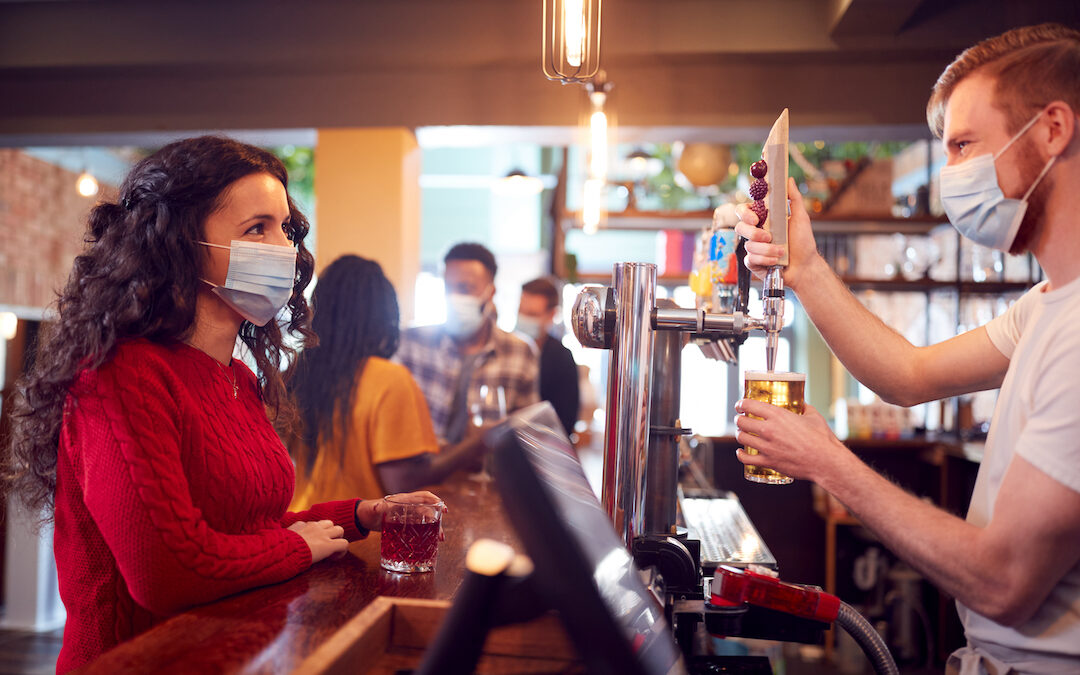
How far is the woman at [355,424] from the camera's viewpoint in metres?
2.08

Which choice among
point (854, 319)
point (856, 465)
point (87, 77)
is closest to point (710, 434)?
point (854, 319)

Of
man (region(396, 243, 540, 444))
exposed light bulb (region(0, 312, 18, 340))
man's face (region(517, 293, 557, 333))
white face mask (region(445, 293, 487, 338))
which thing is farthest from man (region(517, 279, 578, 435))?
exposed light bulb (region(0, 312, 18, 340))

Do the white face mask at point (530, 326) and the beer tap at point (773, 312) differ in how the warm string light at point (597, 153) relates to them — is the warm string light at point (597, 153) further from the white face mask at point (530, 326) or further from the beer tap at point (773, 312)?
A: the beer tap at point (773, 312)

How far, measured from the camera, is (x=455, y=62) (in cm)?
462

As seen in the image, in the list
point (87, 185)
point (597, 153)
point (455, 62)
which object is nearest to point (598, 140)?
point (597, 153)

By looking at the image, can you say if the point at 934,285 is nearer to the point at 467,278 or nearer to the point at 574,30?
the point at 467,278

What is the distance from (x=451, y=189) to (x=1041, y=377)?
10.9 metres

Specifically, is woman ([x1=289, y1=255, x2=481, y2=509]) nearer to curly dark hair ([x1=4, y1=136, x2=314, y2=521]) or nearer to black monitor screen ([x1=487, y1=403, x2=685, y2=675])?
curly dark hair ([x1=4, y1=136, x2=314, y2=521])

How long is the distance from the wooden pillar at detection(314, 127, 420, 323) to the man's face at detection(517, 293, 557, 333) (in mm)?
852

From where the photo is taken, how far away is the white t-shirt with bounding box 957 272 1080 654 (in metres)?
0.93

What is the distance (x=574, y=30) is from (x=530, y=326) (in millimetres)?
2809

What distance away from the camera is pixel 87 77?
498cm

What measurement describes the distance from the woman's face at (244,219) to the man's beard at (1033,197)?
3.90 ft

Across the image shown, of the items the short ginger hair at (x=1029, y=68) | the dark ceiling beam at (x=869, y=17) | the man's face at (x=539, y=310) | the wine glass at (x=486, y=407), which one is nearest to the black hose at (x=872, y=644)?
the short ginger hair at (x=1029, y=68)
